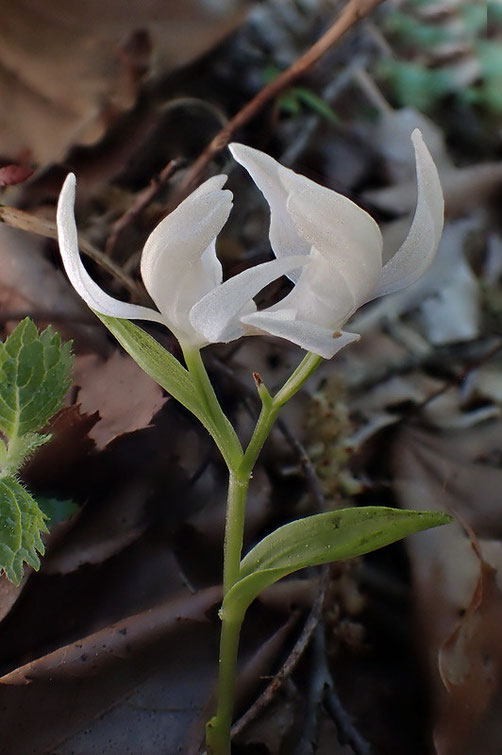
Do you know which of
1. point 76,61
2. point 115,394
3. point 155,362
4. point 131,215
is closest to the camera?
point 155,362

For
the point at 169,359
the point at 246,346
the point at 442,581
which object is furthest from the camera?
the point at 246,346

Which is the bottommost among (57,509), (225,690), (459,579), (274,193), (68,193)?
(459,579)

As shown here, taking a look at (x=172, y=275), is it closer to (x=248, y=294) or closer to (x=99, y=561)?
(x=248, y=294)

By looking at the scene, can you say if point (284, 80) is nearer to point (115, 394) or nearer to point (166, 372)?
point (115, 394)

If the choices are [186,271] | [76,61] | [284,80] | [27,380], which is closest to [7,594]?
[27,380]

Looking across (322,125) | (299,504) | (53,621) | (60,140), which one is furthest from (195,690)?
(322,125)

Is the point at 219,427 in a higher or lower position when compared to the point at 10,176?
lower

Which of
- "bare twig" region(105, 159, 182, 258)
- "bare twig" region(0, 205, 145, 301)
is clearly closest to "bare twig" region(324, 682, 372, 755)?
"bare twig" region(0, 205, 145, 301)

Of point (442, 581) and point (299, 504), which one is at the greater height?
point (299, 504)
